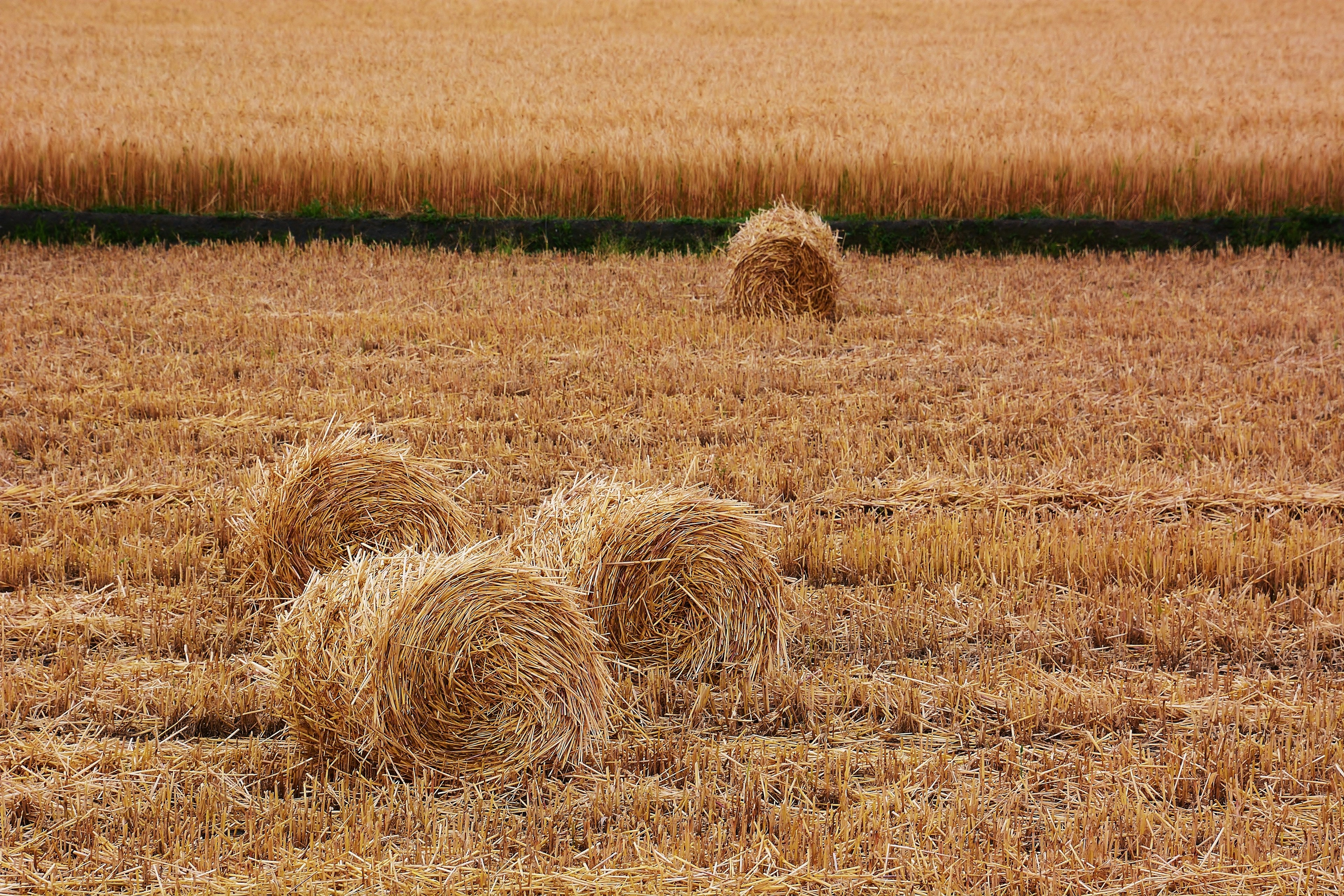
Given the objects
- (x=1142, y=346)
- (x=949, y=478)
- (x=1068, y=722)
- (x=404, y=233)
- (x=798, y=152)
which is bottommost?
(x=1068, y=722)

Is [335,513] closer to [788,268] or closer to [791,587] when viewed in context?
[791,587]

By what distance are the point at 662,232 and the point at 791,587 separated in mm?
8910

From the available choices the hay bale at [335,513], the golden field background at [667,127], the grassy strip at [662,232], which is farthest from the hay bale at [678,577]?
the golden field background at [667,127]

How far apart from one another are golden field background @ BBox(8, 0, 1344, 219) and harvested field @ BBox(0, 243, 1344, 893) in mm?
3407

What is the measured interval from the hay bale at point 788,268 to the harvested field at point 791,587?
33 centimetres

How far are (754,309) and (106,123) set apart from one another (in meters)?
8.98

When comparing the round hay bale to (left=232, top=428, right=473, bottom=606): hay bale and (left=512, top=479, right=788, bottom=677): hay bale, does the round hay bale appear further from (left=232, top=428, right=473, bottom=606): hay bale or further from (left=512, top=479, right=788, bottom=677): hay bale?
(left=232, top=428, right=473, bottom=606): hay bale

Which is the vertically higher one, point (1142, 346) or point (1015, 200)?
point (1015, 200)

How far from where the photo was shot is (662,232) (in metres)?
13.4

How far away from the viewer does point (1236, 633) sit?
4695 mm

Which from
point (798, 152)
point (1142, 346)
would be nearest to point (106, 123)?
point (798, 152)

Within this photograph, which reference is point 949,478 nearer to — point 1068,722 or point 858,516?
point 858,516

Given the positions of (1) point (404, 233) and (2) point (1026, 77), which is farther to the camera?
(2) point (1026, 77)

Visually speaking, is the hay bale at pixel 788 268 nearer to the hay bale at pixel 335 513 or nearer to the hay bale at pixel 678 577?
the hay bale at pixel 335 513
